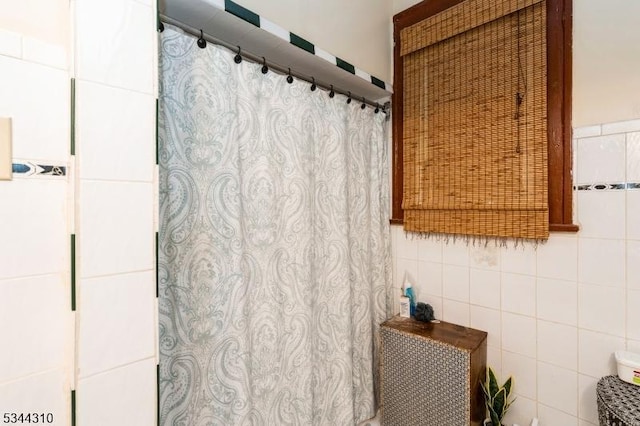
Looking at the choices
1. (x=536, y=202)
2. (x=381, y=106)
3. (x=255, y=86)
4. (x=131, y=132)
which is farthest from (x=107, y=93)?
(x=536, y=202)

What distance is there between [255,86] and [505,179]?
43.9 inches

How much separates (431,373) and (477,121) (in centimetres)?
114

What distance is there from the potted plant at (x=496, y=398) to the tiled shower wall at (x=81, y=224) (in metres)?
1.32

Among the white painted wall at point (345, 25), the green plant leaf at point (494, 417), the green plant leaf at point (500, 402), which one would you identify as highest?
the white painted wall at point (345, 25)

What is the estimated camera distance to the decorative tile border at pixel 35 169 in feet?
2.10

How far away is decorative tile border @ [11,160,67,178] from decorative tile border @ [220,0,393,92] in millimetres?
662

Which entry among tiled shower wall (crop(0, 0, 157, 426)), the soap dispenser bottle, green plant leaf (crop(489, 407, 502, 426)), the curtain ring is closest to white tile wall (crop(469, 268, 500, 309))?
the soap dispenser bottle

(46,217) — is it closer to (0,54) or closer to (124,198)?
(124,198)

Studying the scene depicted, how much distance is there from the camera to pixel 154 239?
2.39 ft

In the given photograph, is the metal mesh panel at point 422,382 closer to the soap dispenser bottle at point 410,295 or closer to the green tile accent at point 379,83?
the soap dispenser bottle at point 410,295

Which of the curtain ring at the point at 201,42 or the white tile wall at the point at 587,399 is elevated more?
the curtain ring at the point at 201,42

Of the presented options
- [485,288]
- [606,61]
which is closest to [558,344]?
[485,288]

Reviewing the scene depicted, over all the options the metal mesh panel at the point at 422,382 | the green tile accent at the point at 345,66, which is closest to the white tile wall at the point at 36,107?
the green tile accent at the point at 345,66

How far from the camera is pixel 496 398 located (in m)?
1.32
